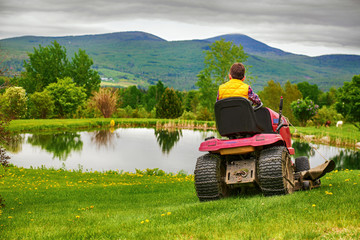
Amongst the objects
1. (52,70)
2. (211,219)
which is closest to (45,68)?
(52,70)

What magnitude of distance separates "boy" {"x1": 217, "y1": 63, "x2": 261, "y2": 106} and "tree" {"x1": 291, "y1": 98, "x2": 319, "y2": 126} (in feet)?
105

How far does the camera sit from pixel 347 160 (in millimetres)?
20328

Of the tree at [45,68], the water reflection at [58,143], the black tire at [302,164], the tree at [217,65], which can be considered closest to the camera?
the black tire at [302,164]

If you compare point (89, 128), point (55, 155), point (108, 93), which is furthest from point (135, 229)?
point (108, 93)

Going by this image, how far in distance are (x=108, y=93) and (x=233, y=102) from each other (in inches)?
1591

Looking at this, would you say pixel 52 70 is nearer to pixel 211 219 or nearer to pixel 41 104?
pixel 41 104

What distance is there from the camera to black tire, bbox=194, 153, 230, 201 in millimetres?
6383

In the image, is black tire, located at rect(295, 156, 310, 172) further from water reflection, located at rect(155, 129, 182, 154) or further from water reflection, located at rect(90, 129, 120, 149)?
water reflection, located at rect(90, 129, 120, 149)

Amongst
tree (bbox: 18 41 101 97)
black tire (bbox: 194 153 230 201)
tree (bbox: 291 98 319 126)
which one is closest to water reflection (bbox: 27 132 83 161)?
black tire (bbox: 194 153 230 201)

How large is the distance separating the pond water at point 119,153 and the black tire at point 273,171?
11.3 metres

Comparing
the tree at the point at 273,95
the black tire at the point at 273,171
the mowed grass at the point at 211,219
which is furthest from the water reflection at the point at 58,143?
the tree at the point at 273,95

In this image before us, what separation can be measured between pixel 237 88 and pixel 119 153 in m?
17.5

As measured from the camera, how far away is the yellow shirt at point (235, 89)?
640cm

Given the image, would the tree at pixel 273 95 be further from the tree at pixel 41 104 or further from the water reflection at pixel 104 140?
the tree at pixel 41 104
